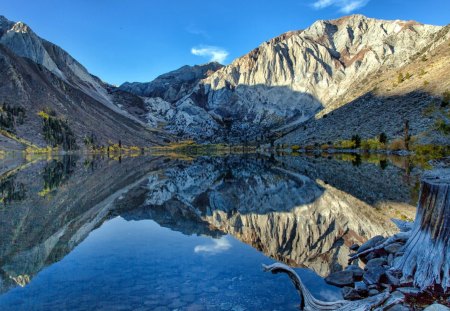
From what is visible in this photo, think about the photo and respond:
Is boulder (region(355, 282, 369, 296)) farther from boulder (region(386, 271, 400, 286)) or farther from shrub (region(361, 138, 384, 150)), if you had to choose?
shrub (region(361, 138, 384, 150))

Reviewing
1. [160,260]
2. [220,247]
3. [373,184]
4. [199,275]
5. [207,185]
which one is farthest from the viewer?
[207,185]

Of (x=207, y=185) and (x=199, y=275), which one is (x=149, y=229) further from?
(x=207, y=185)

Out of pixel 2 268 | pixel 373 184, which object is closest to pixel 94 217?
pixel 2 268

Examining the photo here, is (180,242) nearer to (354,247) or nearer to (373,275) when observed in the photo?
(354,247)

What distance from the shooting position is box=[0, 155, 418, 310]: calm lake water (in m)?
13.5

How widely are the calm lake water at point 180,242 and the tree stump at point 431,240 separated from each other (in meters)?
2.99

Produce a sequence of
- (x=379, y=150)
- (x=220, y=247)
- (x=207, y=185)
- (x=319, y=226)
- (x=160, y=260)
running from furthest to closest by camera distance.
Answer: (x=379, y=150) < (x=207, y=185) < (x=319, y=226) < (x=220, y=247) < (x=160, y=260)

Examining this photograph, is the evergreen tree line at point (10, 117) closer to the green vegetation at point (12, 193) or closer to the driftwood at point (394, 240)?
the green vegetation at point (12, 193)

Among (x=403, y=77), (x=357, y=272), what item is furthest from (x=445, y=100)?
(x=357, y=272)

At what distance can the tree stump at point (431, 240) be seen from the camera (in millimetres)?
11070

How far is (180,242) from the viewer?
22.0 metres

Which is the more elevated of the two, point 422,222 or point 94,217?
point 422,222

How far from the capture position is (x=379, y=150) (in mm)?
118625

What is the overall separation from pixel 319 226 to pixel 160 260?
1226 centimetres
